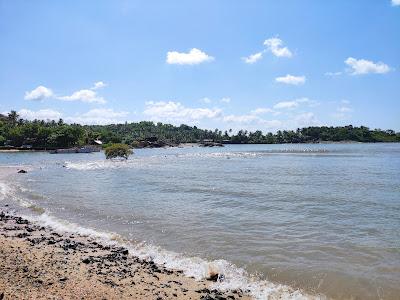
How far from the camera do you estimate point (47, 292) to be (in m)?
11.5

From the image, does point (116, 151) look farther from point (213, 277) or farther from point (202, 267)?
point (213, 277)

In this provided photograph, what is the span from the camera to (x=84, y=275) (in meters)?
13.6

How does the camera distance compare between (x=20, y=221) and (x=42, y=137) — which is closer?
(x=20, y=221)

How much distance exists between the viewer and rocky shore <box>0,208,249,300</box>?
11875 mm

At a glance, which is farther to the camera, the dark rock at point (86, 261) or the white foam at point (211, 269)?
the dark rock at point (86, 261)

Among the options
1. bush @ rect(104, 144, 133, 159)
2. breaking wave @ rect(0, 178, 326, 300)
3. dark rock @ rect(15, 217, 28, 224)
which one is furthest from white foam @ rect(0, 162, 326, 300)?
bush @ rect(104, 144, 133, 159)

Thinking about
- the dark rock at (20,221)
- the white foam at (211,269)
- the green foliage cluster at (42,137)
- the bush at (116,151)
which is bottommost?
the white foam at (211,269)

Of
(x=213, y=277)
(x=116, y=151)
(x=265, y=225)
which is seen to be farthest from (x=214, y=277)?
(x=116, y=151)

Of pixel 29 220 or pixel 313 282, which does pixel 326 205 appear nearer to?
pixel 313 282

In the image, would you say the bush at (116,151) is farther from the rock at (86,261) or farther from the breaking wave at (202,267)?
the rock at (86,261)

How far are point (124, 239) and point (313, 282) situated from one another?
32.8 feet

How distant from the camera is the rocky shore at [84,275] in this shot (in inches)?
468

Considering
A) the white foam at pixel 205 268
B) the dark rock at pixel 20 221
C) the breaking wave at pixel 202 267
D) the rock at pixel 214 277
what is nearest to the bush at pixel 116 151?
the dark rock at pixel 20 221

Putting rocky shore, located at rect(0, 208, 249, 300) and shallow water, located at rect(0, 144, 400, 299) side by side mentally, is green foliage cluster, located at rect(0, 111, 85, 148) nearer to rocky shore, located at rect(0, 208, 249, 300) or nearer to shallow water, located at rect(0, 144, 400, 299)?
shallow water, located at rect(0, 144, 400, 299)
